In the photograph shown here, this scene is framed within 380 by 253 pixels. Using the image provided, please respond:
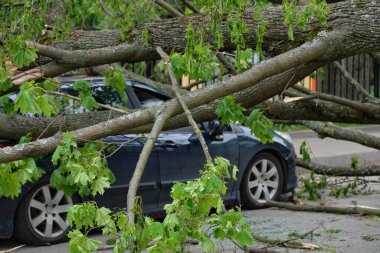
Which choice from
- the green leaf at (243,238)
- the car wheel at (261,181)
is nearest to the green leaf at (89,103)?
the green leaf at (243,238)

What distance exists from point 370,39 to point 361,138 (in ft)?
12.0

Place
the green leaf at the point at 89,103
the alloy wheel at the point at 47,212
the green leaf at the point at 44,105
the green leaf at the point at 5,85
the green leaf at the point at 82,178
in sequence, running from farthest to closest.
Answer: the alloy wheel at the point at 47,212, the green leaf at the point at 89,103, the green leaf at the point at 5,85, the green leaf at the point at 44,105, the green leaf at the point at 82,178

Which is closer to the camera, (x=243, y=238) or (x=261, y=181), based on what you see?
(x=243, y=238)

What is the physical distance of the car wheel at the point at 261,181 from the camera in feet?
35.2

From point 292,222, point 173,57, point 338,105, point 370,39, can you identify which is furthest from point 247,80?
point 292,222

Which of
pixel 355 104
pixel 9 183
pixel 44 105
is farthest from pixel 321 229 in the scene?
pixel 44 105

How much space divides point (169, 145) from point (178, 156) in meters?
0.17

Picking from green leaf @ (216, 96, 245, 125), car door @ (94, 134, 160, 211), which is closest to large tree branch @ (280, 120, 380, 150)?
car door @ (94, 134, 160, 211)

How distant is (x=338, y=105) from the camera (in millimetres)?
9078

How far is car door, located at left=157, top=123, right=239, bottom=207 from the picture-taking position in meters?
9.79

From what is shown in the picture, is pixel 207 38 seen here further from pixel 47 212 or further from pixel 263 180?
pixel 263 180

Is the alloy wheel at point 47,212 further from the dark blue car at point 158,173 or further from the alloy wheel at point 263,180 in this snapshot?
the alloy wheel at point 263,180

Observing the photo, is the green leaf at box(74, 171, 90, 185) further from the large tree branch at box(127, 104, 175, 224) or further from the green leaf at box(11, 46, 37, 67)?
the green leaf at box(11, 46, 37, 67)

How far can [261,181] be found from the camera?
11.0 m
